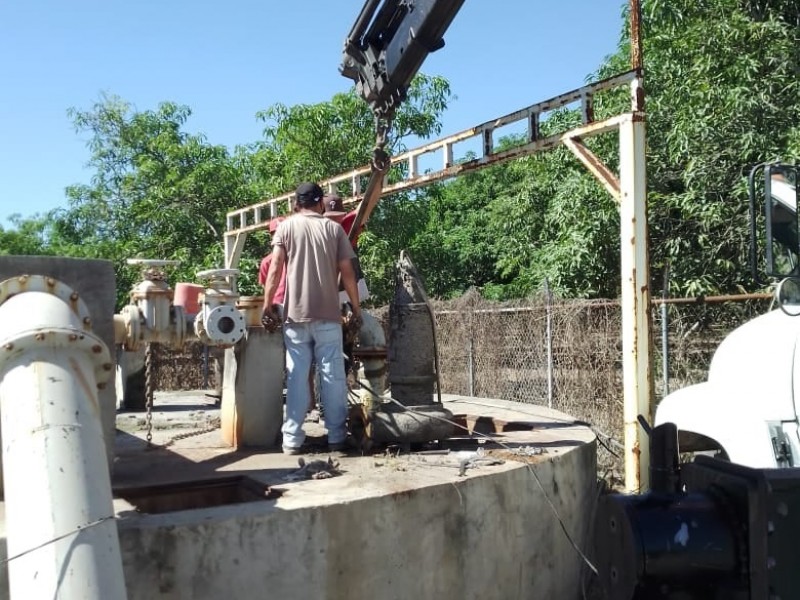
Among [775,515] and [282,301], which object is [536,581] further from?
[775,515]

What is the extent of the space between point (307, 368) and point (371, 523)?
Answer: 1537 millimetres

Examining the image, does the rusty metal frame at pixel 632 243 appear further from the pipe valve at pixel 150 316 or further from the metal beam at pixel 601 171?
the pipe valve at pixel 150 316

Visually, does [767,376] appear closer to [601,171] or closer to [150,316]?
[601,171]

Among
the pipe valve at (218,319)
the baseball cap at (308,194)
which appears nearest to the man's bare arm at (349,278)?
the baseball cap at (308,194)

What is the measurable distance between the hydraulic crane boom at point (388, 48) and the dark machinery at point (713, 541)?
3967mm

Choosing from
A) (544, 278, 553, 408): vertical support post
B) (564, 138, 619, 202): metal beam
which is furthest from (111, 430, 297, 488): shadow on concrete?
(544, 278, 553, 408): vertical support post

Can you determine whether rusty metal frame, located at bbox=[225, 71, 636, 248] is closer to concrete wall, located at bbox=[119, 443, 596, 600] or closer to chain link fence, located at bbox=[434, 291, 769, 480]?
chain link fence, located at bbox=[434, 291, 769, 480]

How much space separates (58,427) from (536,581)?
3.09 m

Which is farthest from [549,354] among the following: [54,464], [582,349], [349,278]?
[54,464]

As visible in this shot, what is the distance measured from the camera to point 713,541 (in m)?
1.71

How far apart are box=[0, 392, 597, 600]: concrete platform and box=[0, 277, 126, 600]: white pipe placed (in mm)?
812

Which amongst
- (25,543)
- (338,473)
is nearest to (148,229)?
(338,473)

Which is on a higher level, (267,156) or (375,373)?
(267,156)

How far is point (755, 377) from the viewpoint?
3973mm
